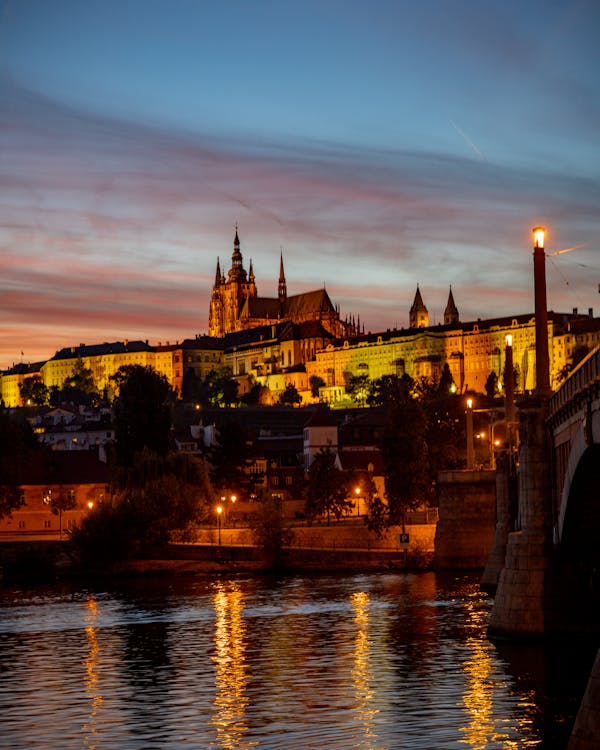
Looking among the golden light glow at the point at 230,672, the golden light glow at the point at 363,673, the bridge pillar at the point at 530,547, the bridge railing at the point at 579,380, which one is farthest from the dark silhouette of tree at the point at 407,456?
the bridge railing at the point at 579,380

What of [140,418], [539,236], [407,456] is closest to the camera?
[539,236]

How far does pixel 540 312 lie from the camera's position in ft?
137

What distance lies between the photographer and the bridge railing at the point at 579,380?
28781mm

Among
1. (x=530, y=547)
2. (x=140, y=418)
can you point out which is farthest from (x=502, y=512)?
(x=140, y=418)

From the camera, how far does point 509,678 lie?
1393 inches

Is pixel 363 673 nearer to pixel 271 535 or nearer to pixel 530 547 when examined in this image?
pixel 530 547

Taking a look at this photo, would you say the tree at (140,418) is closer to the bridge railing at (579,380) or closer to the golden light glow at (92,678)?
the golden light glow at (92,678)

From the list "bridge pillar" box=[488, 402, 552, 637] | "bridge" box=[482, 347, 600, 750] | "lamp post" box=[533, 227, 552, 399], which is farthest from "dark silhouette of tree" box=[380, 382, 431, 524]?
"bridge pillar" box=[488, 402, 552, 637]

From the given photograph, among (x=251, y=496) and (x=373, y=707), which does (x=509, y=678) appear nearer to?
(x=373, y=707)

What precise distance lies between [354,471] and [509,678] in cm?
7319

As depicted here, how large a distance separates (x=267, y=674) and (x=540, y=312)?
12.1 m

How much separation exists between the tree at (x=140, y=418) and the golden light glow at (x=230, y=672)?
1295 inches

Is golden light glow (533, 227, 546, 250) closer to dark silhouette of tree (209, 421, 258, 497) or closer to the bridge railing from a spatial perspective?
the bridge railing

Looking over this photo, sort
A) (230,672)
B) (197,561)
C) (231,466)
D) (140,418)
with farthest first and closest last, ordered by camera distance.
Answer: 1. (231,466)
2. (140,418)
3. (197,561)
4. (230,672)
